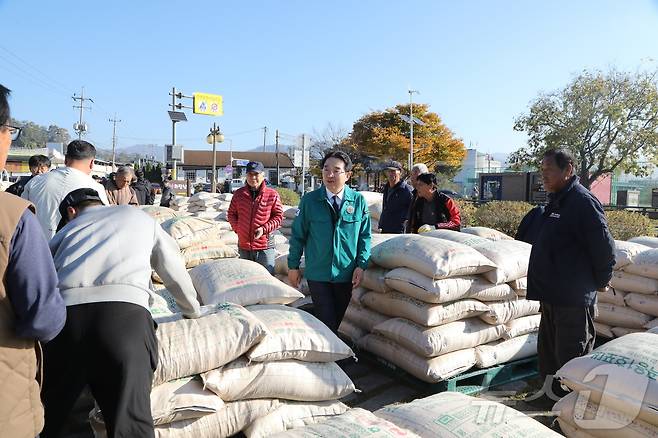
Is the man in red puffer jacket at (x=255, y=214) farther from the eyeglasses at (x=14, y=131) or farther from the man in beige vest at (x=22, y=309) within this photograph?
the man in beige vest at (x=22, y=309)

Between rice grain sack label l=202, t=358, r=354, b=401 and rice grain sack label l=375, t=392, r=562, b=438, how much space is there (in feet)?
2.07

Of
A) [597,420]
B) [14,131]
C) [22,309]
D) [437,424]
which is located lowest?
[597,420]

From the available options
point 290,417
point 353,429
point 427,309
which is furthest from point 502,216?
point 353,429

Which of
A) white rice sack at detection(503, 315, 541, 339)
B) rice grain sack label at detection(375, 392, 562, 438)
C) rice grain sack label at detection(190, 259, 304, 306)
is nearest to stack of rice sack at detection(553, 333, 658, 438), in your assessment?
rice grain sack label at detection(375, 392, 562, 438)

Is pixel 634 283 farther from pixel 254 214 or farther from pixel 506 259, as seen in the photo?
pixel 254 214

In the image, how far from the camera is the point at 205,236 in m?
4.75

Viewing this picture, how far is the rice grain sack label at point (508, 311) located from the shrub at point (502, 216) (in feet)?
20.0

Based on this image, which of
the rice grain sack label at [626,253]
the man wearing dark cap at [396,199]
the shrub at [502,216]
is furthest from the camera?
the shrub at [502,216]

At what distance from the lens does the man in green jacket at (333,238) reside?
10.7 feet

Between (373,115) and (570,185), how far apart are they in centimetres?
3066

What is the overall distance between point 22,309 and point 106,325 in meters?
0.41

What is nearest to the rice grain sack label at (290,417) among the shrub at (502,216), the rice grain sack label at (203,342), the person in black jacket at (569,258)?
the rice grain sack label at (203,342)

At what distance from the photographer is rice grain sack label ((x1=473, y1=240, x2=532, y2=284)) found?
3553 millimetres

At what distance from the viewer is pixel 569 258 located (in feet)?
10.1
